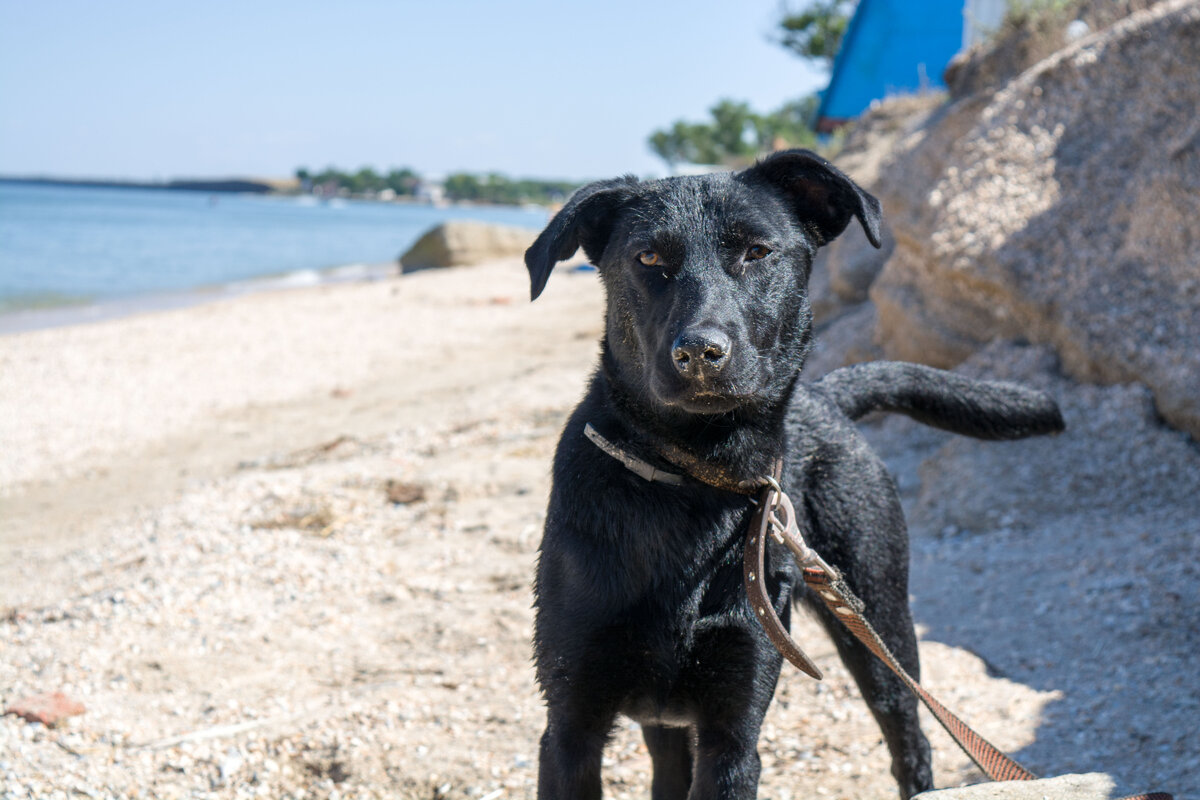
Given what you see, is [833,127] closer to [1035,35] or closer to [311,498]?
[1035,35]

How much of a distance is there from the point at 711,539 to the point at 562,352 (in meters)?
9.36

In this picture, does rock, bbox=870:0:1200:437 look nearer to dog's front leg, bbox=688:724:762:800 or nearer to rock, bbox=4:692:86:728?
dog's front leg, bbox=688:724:762:800

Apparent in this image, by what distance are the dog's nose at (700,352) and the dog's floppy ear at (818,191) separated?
2.28 ft

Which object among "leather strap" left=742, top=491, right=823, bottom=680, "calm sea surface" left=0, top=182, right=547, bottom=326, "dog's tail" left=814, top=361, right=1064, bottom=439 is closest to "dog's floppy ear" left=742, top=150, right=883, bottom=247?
"dog's tail" left=814, top=361, right=1064, bottom=439

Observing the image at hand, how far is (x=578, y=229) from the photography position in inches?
112

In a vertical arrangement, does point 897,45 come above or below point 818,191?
above

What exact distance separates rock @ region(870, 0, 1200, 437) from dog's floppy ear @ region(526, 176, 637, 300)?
341cm

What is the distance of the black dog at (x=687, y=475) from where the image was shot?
2404 millimetres

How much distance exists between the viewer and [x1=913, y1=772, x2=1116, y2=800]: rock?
7.49 ft

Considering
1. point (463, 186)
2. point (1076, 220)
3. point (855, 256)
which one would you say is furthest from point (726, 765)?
point (463, 186)

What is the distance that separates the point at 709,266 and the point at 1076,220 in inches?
158

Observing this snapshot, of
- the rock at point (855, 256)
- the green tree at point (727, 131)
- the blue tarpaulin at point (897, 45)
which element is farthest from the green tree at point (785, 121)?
the rock at point (855, 256)

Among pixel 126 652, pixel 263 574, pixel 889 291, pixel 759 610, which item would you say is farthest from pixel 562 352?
pixel 759 610

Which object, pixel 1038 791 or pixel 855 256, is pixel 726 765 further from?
pixel 855 256
